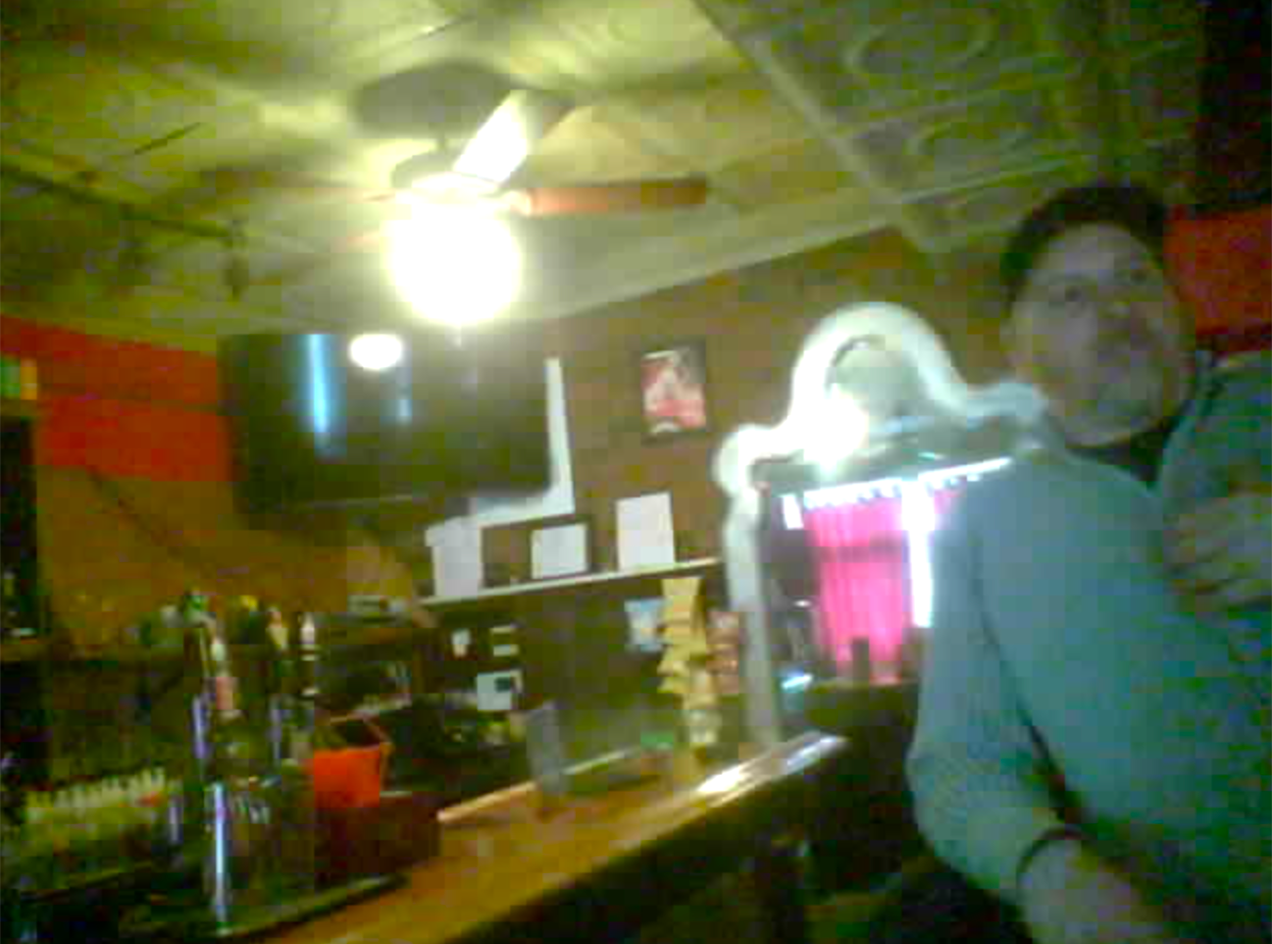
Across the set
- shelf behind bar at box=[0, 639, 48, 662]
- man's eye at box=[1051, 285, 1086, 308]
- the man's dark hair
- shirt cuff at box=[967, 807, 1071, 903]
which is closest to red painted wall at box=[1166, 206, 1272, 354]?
the man's dark hair

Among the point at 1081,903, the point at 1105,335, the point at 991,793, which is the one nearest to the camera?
the point at 1081,903

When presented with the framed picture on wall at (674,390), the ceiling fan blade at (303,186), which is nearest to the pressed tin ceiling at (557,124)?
the ceiling fan blade at (303,186)

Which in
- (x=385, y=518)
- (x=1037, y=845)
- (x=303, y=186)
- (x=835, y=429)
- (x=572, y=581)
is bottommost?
(x=1037, y=845)

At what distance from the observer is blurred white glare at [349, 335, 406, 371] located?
4.50 m

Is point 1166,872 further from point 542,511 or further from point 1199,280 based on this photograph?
point 542,511

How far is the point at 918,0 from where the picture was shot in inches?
80.2

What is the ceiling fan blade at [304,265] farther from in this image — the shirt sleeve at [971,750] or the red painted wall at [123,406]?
the shirt sleeve at [971,750]

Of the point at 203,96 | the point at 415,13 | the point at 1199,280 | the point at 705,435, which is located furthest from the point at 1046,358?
the point at 705,435

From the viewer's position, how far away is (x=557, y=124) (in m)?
3.06

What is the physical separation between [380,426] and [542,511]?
2.65ft

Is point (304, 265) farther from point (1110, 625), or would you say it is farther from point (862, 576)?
point (1110, 625)

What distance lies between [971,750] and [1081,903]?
8.7 inches

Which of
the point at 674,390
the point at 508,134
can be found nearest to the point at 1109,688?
the point at 508,134

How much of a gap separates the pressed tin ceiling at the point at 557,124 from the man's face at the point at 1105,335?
3.28 ft
